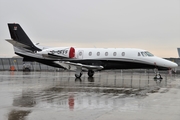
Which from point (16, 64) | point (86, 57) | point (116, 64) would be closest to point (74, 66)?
point (86, 57)

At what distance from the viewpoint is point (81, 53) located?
27.3 metres

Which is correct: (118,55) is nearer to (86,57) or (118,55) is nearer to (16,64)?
(86,57)

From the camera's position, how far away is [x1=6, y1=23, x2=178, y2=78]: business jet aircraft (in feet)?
82.8

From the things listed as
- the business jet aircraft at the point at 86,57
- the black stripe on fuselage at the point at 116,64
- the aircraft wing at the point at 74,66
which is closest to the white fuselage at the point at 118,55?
the business jet aircraft at the point at 86,57

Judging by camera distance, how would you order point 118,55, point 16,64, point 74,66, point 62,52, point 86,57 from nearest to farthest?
point 74,66
point 118,55
point 86,57
point 62,52
point 16,64

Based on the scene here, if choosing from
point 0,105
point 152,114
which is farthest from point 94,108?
point 0,105

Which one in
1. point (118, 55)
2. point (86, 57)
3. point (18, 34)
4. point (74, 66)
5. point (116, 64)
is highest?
point (18, 34)

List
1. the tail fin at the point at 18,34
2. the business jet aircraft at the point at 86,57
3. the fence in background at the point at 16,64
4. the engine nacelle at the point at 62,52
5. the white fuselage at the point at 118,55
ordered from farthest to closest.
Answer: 1. the fence in background at the point at 16,64
2. the tail fin at the point at 18,34
3. the engine nacelle at the point at 62,52
4. the business jet aircraft at the point at 86,57
5. the white fuselage at the point at 118,55

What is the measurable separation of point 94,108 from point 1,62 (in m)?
46.8

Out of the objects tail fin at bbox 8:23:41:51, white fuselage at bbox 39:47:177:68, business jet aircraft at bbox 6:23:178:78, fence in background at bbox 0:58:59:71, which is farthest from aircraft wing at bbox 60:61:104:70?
fence in background at bbox 0:58:59:71

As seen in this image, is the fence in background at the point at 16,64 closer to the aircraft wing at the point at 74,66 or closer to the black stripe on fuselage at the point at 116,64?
the black stripe on fuselage at the point at 116,64

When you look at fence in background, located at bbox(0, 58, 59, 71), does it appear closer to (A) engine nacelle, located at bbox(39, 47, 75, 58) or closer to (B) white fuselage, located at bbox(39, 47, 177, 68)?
(A) engine nacelle, located at bbox(39, 47, 75, 58)

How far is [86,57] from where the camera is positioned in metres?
27.0

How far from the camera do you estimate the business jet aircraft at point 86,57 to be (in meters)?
25.2
